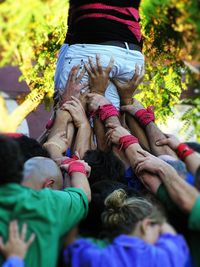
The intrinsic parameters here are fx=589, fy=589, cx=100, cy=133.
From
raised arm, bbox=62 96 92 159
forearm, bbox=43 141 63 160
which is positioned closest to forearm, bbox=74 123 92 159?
raised arm, bbox=62 96 92 159

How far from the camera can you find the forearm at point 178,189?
1.44 metres

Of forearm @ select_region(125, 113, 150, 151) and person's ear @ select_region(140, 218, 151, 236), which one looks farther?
forearm @ select_region(125, 113, 150, 151)

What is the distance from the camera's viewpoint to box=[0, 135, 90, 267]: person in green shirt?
1.48 metres

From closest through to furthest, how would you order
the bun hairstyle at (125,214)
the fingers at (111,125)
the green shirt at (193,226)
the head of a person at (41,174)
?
the green shirt at (193,226) → the bun hairstyle at (125,214) → the head of a person at (41,174) → the fingers at (111,125)

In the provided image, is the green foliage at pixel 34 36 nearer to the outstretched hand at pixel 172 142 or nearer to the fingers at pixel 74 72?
the fingers at pixel 74 72

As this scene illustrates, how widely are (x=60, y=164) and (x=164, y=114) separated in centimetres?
175

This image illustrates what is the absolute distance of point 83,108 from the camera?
2416 millimetres

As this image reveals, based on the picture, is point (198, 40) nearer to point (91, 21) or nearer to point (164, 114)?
point (91, 21)

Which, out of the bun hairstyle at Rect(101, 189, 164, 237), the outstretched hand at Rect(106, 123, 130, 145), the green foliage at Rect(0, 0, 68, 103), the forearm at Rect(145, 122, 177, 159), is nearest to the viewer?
the bun hairstyle at Rect(101, 189, 164, 237)

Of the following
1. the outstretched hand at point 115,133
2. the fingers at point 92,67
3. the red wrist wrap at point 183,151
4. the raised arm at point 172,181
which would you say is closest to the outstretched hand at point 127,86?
the fingers at point 92,67

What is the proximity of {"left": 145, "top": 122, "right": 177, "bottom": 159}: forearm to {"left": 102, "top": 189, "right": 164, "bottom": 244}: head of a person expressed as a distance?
26 centimetres

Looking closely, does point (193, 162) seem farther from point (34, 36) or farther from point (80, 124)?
point (34, 36)

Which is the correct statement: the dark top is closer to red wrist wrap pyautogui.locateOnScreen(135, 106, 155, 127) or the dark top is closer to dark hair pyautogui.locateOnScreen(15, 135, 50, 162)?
red wrist wrap pyautogui.locateOnScreen(135, 106, 155, 127)

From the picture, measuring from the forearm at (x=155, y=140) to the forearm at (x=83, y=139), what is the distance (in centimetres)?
23
